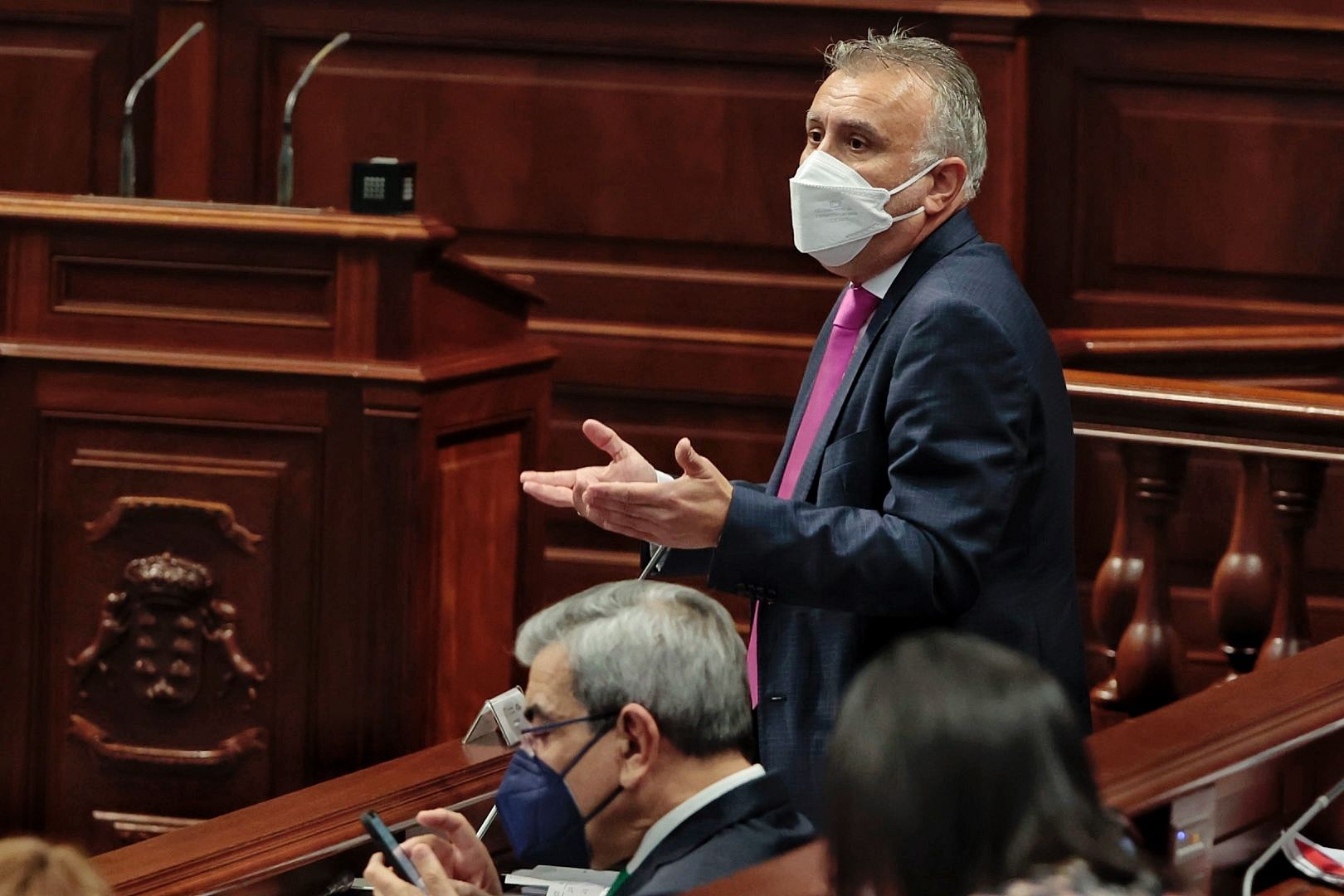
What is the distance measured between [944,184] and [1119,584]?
143 cm

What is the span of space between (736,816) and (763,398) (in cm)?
304

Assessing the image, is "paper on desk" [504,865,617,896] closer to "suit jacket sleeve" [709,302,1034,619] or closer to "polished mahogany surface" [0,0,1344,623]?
"suit jacket sleeve" [709,302,1034,619]

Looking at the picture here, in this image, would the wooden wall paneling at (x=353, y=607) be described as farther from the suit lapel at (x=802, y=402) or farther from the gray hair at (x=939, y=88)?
the gray hair at (x=939, y=88)

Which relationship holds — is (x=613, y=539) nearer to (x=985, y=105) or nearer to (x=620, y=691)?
(x=985, y=105)

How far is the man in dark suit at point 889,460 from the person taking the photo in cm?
193

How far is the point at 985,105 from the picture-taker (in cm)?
482

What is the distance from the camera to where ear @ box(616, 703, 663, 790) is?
199 cm

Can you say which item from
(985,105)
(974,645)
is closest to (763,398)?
(985,105)

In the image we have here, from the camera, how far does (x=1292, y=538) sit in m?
3.17

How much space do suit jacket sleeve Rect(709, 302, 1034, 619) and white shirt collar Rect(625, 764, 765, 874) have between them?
0.68 feet

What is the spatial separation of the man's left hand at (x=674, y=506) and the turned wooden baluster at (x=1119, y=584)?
157 centimetres

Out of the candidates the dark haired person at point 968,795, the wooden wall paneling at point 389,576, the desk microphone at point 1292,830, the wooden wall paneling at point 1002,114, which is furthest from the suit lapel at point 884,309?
the wooden wall paneling at point 1002,114

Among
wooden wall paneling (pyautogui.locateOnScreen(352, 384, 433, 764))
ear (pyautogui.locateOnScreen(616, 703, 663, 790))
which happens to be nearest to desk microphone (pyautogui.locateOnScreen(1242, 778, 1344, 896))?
ear (pyautogui.locateOnScreen(616, 703, 663, 790))

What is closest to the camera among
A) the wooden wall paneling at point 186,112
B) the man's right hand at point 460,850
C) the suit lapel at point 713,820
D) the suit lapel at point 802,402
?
the suit lapel at point 713,820
